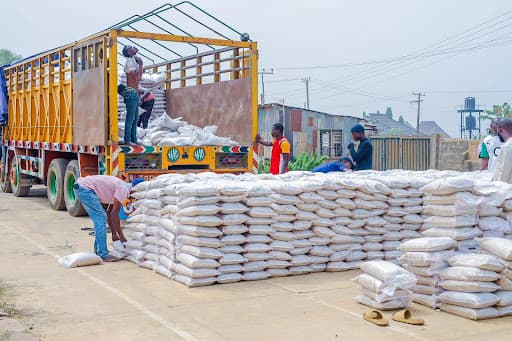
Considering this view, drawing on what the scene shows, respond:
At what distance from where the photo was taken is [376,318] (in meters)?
5.59

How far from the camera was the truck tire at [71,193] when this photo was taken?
475 inches

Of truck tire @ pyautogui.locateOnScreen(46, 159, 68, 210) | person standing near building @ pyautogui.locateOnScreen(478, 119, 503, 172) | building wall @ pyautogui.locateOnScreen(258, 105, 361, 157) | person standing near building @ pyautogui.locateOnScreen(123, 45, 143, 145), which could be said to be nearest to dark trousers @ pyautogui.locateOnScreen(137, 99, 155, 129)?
person standing near building @ pyautogui.locateOnScreen(123, 45, 143, 145)

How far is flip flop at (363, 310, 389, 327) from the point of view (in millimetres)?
5474

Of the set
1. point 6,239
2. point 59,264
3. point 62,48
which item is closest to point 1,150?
point 62,48

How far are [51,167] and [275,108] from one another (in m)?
13.6

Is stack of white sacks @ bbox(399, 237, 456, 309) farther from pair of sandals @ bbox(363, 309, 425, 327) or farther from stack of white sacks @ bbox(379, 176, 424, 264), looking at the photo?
stack of white sacks @ bbox(379, 176, 424, 264)

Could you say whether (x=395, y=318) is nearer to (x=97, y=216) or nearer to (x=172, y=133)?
(x=97, y=216)

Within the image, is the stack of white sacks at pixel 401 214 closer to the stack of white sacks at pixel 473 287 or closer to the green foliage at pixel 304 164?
the stack of white sacks at pixel 473 287

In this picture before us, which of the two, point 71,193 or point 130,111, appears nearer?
point 130,111

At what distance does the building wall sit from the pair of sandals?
19.8 meters

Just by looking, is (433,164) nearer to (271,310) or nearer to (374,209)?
(374,209)

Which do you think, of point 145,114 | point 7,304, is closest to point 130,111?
point 145,114

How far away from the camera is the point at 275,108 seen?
25.9 m

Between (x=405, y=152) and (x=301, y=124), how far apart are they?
4.55 m
